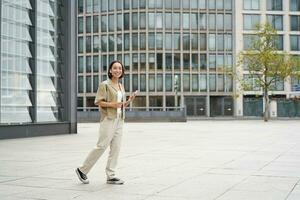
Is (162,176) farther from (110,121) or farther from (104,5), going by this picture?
(104,5)

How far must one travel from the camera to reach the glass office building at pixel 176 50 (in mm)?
78625

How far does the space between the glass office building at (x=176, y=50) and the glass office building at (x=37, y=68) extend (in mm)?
54927

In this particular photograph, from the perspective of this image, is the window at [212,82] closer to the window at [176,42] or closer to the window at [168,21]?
the window at [176,42]

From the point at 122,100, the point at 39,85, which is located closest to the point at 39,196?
the point at 122,100

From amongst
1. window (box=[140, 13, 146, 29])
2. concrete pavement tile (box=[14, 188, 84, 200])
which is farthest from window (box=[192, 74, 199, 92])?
concrete pavement tile (box=[14, 188, 84, 200])

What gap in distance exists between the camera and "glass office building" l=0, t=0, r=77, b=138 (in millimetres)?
19450

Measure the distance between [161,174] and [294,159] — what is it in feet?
13.8

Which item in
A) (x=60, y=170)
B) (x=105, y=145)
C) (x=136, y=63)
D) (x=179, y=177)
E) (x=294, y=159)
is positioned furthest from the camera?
(x=136, y=63)

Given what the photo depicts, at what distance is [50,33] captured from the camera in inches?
885

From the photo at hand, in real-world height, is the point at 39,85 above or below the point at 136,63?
below

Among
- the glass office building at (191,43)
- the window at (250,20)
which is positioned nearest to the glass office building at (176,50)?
the glass office building at (191,43)

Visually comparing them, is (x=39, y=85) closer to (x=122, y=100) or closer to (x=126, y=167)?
(x=126, y=167)

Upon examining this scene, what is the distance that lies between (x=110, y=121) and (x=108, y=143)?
34 centimetres

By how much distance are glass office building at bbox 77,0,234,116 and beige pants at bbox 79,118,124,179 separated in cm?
7014
